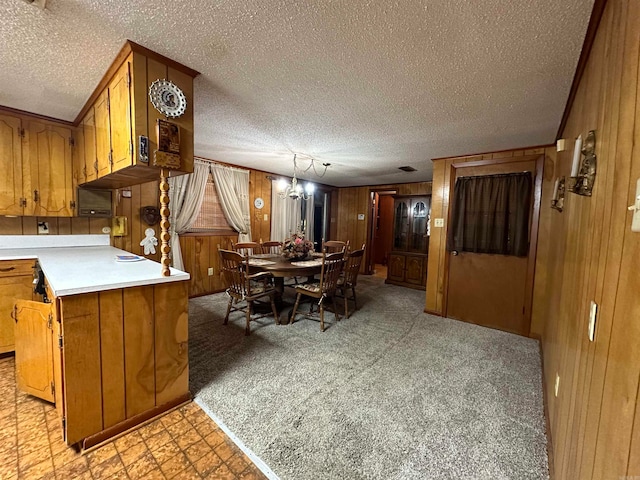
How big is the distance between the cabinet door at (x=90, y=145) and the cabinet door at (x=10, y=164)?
61 cm

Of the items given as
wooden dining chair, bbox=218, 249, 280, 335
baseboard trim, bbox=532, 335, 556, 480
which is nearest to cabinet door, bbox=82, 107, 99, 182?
wooden dining chair, bbox=218, 249, 280, 335

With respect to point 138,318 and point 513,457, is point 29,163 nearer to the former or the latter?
point 138,318

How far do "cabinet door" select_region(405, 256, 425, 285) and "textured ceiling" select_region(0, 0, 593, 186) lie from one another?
292 centimetres

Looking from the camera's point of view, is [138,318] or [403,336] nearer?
[138,318]

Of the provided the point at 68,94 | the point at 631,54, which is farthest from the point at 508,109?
the point at 68,94

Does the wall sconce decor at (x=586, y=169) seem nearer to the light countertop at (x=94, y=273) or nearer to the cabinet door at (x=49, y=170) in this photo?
the light countertop at (x=94, y=273)

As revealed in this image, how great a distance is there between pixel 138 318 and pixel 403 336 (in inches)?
99.4

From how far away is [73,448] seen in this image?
4.79 ft

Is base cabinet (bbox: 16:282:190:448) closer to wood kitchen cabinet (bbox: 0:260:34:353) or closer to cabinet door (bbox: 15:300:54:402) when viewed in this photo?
cabinet door (bbox: 15:300:54:402)

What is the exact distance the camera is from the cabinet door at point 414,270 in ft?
17.1

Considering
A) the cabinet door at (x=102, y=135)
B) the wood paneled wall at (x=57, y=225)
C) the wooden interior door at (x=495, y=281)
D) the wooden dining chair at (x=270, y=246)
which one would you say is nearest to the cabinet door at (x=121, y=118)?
the cabinet door at (x=102, y=135)

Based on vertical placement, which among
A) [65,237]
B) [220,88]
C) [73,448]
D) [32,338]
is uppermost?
[220,88]

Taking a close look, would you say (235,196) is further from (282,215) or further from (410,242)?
(410,242)

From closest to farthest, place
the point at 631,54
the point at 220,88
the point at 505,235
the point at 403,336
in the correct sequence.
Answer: the point at 631,54, the point at 220,88, the point at 403,336, the point at 505,235
